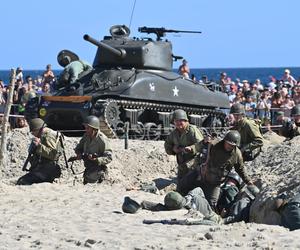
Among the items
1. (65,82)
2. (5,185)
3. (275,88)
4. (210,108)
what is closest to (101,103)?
(65,82)

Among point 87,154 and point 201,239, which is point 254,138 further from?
point 201,239

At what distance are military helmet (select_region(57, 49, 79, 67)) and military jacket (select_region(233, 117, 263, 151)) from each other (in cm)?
1071

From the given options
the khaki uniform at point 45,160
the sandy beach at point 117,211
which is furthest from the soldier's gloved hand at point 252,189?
the khaki uniform at point 45,160

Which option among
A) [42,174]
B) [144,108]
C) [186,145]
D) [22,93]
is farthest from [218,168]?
[22,93]

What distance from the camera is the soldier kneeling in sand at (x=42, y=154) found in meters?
15.3

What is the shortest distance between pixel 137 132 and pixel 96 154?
9.16 meters

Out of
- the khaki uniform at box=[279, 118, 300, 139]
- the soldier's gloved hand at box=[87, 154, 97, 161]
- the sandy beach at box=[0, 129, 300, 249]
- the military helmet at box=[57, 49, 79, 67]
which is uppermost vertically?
the military helmet at box=[57, 49, 79, 67]

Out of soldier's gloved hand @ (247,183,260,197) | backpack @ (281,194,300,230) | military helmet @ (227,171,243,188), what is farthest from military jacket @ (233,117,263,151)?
backpack @ (281,194,300,230)

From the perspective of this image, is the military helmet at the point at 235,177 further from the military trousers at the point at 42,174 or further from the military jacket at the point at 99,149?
the military trousers at the point at 42,174

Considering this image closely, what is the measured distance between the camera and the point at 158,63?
26.5 meters

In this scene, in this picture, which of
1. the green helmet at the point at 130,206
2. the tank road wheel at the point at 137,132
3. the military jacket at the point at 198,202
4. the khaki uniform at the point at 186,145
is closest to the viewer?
the green helmet at the point at 130,206

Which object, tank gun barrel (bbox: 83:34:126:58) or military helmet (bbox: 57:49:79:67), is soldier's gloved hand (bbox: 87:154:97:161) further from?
military helmet (bbox: 57:49:79:67)

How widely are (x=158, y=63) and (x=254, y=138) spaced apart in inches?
398

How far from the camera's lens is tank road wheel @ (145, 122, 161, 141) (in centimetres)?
2483
